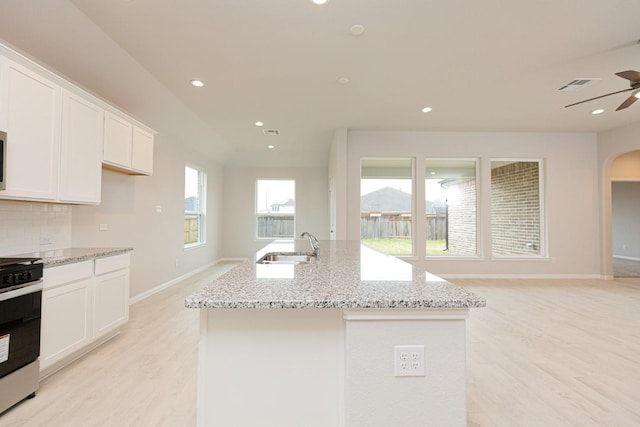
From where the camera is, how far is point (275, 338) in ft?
3.72

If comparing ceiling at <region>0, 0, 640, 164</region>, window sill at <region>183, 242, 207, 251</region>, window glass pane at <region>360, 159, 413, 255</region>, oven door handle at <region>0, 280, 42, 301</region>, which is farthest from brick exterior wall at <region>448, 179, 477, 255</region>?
oven door handle at <region>0, 280, 42, 301</region>

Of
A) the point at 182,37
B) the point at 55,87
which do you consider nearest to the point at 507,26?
the point at 182,37

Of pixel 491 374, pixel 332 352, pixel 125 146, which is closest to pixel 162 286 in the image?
pixel 125 146

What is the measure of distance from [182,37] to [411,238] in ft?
15.4

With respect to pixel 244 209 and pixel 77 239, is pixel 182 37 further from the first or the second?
pixel 244 209

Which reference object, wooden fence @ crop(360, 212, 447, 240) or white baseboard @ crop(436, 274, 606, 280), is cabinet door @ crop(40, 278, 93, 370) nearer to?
wooden fence @ crop(360, 212, 447, 240)

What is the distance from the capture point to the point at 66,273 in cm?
210

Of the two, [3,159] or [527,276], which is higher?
[3,159]

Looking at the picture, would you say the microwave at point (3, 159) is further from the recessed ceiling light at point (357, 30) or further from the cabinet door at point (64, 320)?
the recessed ceiling light at point (357, 30)

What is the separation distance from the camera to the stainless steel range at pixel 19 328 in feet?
5.41

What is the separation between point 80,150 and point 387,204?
15.3ft

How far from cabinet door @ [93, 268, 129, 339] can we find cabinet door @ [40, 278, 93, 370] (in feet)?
0.28

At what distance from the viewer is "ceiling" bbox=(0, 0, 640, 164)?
7.54 ft

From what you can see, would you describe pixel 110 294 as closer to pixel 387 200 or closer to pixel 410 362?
pixel 410 362
